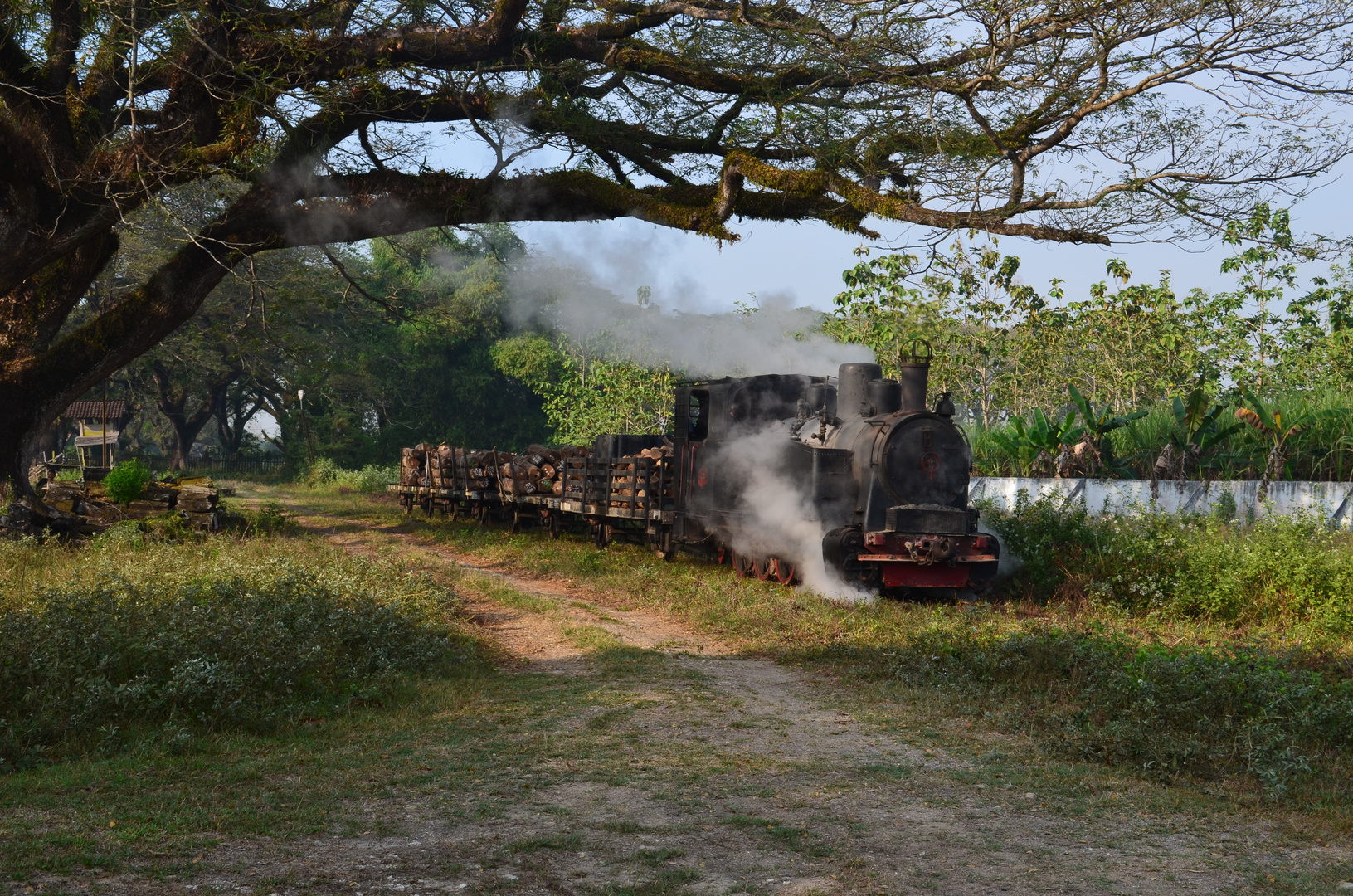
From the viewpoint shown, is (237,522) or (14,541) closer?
(14,541)

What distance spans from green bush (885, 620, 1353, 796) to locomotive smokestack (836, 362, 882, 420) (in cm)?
457

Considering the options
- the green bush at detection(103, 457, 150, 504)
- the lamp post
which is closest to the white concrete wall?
the green bush at detection(103, 457, 150, 504)

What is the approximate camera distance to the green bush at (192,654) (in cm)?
632

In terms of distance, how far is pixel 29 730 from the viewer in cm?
598

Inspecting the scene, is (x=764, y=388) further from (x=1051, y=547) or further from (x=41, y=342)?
(x=41, y=342)

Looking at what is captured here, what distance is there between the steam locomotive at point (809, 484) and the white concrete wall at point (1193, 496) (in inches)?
80.9

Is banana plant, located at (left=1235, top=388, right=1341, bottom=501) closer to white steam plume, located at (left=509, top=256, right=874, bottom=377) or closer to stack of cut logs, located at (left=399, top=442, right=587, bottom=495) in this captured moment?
white steam plume, located at (left=509, top=256, right=874, bottom=377)

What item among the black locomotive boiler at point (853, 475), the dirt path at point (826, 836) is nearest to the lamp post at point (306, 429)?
the black locomotive boiler at point (853, 475)

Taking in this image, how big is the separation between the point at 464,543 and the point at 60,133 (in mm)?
9196

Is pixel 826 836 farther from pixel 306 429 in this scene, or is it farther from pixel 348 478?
pixel 306 429

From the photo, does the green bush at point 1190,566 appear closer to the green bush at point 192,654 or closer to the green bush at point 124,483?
the green bush at point 192,654

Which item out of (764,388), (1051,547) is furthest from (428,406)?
(1051,547)

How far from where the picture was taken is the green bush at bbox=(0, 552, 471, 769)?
6320 mm

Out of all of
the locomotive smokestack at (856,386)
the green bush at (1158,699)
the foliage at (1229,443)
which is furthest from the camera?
the foliage at (1229,443)
